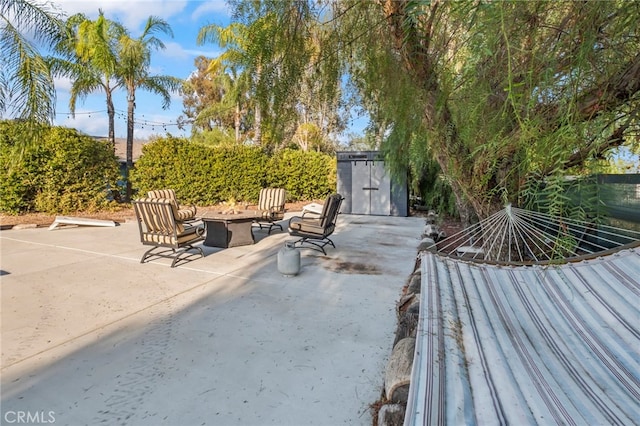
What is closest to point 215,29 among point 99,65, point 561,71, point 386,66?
point 386,66

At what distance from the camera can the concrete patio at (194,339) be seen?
1.95m

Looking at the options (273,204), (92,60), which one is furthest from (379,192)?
(92,60)

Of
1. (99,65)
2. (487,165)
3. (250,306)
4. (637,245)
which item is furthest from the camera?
(99,65)

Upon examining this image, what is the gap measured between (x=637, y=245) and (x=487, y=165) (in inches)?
43.4

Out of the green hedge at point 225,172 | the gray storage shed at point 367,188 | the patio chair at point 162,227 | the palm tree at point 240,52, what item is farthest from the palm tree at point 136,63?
the palm tree at point 240,52

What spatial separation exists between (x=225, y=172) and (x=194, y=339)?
1073 centimetres

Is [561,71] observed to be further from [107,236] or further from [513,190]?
[107,236]

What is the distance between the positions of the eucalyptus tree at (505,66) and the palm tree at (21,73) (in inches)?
147

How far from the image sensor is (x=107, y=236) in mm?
7180

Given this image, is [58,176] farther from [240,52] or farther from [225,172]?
[240,52]

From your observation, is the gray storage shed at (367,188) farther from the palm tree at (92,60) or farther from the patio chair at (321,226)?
the palm tree at (92,60)

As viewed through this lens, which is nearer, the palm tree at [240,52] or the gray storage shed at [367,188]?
the palm tree at [240,52]
